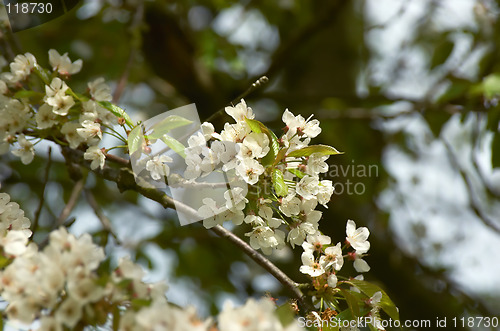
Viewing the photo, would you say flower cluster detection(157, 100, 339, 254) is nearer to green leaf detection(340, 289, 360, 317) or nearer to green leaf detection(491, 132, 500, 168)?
green leaf detection(340, 289, 360, 317)

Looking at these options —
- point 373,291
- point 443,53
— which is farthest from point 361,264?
point 443,53

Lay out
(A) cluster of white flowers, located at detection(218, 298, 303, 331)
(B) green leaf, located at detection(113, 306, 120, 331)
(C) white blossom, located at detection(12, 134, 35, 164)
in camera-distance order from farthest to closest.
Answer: (C) white blossom, located at detection(12, 134, 35, 164) < (B) green leaf, located at detection(113, 306, 120, 331) < (A) cluster of white flowers, located at detection(218, 298, 303, 331)

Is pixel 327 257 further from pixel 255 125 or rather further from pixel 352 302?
pixel 255 125

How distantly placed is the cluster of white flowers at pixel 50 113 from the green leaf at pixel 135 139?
0.18 metres

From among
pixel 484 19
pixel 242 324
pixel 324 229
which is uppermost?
pixel 242 324

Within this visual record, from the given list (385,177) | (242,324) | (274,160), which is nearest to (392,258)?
(385,177)

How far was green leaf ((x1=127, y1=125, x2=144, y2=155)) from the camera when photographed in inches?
57.8

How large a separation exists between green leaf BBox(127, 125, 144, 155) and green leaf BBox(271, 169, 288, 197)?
1.40 ft

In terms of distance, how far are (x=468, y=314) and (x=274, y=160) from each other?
289 cm

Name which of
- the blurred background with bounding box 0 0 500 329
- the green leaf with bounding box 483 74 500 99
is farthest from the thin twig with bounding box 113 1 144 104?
the green leaf with bounding box 483 74 500 99

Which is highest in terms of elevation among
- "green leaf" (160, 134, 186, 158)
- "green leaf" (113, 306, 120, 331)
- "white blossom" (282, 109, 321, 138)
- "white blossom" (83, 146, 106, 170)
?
"white blossom" (282, 109, 321, 138)

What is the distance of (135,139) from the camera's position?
1488 millimetres

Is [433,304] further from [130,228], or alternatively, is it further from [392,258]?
[130,228]

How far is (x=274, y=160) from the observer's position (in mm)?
1481
